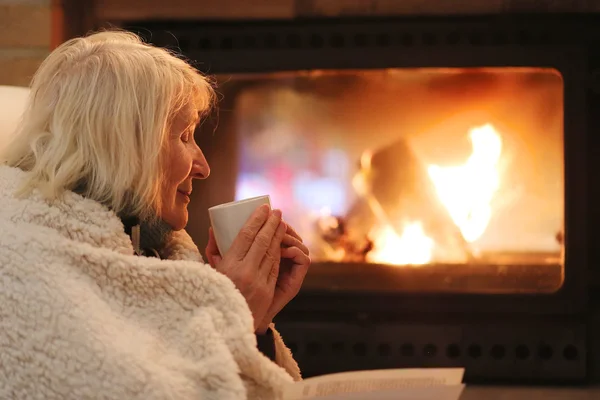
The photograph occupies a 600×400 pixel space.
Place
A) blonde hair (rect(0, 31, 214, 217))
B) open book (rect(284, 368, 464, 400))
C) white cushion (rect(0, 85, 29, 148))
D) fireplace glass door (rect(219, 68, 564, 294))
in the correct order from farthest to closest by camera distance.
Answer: fireplace glass door (rect(219, 68, 564, 294))
white cushion (rect(0, 85, 29, 148))
blonde hair (rect(0, 31, 214, 217))
open book (rect(284, 368, 464, 400))

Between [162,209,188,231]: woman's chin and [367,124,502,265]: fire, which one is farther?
[367,124,502,265]: fire

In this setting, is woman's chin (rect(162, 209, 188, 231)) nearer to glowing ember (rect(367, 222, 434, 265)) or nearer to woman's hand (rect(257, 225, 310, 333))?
woman's hand (rect(257, 225, 310, 333))

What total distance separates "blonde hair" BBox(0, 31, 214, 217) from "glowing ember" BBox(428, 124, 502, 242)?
1023 mm

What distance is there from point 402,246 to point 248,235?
0.97 meters

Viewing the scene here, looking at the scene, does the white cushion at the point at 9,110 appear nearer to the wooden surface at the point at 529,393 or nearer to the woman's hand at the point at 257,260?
the woman's hand at the point at 257,260

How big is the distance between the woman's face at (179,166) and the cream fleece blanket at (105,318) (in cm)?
12

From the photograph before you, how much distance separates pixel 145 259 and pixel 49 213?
10 centimetres

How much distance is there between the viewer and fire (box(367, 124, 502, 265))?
1823mm

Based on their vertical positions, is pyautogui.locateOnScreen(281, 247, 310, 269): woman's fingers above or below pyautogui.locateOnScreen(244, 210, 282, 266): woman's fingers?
below

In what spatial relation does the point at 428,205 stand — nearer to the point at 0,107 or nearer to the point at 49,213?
the point at 0,107

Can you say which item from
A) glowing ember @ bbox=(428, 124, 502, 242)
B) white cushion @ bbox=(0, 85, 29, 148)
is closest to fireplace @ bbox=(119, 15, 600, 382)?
glowing ember @ bbox=(428, 124, 502, 242)

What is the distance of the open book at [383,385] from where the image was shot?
698 millimetres

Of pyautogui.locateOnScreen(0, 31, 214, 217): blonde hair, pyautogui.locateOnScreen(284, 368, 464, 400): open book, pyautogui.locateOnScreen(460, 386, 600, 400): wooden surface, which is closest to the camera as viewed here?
pyautogui.locateOnScreen(284, 368, 464, 400): open book

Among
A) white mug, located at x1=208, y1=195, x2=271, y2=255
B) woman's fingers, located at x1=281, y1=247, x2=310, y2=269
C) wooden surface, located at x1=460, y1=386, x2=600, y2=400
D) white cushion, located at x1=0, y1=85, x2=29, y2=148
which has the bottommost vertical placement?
wooden surface, located at x1=460, y1=386, x2=600, y2=400
